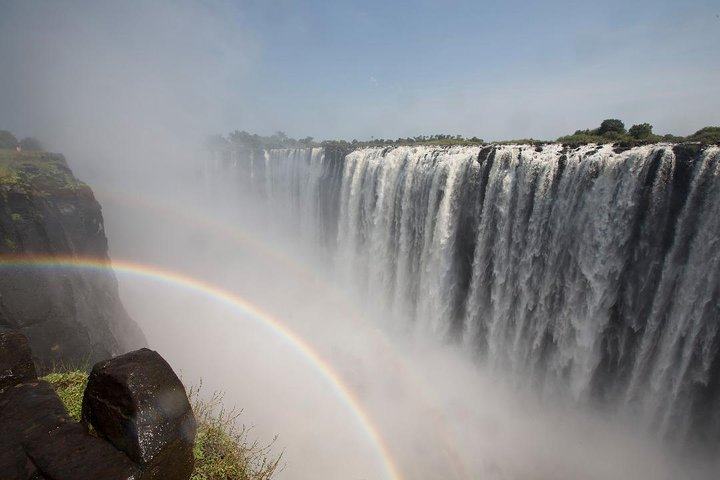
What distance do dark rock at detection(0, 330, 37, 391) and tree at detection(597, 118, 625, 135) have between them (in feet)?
67.0

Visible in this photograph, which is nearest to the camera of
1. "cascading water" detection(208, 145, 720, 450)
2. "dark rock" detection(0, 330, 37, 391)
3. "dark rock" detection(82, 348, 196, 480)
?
"dark rock" detection(82, 348, 196, 480)

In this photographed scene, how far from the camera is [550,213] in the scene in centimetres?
1278

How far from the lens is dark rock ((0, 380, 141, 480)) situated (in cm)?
374

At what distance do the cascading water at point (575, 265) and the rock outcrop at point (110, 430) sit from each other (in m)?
12.9

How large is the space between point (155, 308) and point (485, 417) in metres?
31.4

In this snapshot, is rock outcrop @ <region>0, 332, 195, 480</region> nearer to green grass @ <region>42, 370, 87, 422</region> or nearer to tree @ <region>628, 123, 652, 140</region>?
green grass @ <region>42, 370, 87, 422</region>

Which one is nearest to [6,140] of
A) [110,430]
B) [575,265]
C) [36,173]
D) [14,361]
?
[36,173]

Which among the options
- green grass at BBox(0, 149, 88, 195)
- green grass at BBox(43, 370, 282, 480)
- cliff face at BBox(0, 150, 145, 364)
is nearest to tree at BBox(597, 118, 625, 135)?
green grass at BBox(43, 370, 282, 480)

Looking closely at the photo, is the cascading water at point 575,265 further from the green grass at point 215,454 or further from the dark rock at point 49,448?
the dark rock at point 49,448

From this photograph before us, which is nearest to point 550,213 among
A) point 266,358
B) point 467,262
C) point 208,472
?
point 467,262

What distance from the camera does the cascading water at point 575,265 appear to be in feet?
31.7

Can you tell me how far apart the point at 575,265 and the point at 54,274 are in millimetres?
→ 22252

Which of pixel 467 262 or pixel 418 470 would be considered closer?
pixel 418 470

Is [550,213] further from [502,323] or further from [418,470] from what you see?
[418,470]
